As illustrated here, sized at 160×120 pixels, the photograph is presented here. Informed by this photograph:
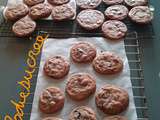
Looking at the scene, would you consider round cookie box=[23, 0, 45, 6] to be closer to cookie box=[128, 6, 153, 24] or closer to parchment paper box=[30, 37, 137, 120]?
parchment paper box=[30, 37, 137, 120]

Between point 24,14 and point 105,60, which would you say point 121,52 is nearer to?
point 105,60

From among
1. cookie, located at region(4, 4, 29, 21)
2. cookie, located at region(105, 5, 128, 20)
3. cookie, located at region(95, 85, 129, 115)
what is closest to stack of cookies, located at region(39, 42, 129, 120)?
cookie, located at region(95, 85, 129, 115)

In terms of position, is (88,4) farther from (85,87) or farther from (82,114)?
(82,114)

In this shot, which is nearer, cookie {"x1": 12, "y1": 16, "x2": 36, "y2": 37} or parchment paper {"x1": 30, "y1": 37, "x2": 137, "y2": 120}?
parchment paper {"x1": 30, "y1": 37, "x2": 137, "y2": 120}

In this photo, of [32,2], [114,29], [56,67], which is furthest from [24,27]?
[114,29]

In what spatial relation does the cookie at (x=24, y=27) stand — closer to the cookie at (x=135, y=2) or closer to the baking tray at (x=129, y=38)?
the baking tray at (x=129, y=38)

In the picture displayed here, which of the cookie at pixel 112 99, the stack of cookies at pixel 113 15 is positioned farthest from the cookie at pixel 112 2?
the cookie at pixel 112 99

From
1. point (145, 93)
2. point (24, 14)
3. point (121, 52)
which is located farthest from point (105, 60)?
point (24, 14)
